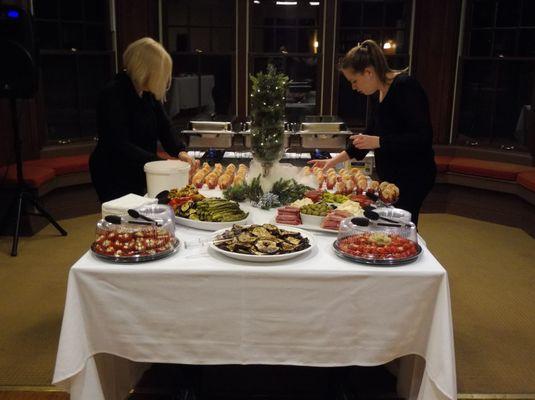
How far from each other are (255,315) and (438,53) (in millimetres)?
4440

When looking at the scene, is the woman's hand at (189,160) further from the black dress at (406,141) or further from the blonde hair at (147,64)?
the black dress at (406,141)

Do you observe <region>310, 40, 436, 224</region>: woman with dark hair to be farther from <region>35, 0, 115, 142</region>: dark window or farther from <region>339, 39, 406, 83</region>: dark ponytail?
<region>35, 0, 115, 142</region>: dark window

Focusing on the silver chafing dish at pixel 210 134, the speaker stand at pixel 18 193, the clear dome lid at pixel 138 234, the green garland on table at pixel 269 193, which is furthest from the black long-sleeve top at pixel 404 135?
the speaker stand at pixel 18 193

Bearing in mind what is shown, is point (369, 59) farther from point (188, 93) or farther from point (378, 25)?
point (188, 93)

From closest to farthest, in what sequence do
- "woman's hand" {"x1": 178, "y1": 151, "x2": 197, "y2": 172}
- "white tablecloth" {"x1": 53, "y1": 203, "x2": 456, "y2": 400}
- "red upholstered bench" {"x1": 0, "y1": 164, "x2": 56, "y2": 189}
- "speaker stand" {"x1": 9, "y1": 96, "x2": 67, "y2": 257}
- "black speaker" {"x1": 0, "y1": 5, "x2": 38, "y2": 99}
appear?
"white tablecloth" {"x1": 53, "y1": 203, "x2": 456, "y2": 400}
"woman's hand" {"x1": 178, "y1": 151, "x2": 197, "y2": 172}
"black speaker" {"x1": 0, "y1": 5, "x2": 38, "y2": 99}
"speaker stand" {"x1": 9, "y1": 96, "x2": 67, "y2": 257}
"red upholstered bench" {"x1": 0, "y1": 164, "x2": 56, "y2": 189}

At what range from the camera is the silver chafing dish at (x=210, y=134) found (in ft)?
13.7

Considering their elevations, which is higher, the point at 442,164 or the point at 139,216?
the point at 139,216

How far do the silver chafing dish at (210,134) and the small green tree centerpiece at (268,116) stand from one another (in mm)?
1508

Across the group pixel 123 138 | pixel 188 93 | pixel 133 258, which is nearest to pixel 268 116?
pixel 123 138

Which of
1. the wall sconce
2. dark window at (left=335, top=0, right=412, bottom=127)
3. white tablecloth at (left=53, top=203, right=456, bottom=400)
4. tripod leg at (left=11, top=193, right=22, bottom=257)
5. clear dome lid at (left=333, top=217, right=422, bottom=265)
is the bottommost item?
tripod leg at (left=11, top=193, right=22, bottom=257)

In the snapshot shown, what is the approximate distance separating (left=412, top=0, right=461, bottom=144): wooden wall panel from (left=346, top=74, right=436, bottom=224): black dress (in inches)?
116

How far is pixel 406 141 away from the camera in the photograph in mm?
2723

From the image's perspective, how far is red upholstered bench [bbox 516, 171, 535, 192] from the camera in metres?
4.65

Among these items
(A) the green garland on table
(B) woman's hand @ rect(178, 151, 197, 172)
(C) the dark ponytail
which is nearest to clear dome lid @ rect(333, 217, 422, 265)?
(A) the green garland on table
